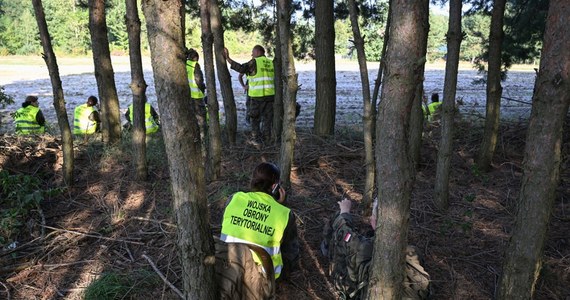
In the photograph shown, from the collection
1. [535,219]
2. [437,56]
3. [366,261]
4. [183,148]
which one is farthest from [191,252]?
[437,56]

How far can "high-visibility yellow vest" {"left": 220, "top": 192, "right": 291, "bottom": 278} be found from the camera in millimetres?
3473

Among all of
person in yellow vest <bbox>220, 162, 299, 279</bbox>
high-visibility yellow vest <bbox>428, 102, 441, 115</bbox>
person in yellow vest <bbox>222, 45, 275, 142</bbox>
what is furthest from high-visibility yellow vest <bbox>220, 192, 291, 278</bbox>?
high-visibility yellow vest <bbox>428, 102, 441, 115</bbox>

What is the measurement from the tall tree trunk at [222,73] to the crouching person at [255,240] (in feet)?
12.0

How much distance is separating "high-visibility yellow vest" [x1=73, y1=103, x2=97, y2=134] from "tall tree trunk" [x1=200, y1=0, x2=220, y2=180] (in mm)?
4039

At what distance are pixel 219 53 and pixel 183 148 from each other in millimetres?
4438

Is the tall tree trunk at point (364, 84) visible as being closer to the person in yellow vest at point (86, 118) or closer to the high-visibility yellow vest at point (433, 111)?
the high-visibility yellow vest at point (433, 111)

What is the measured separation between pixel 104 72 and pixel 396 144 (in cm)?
627

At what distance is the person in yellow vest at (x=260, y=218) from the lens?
3.47 m

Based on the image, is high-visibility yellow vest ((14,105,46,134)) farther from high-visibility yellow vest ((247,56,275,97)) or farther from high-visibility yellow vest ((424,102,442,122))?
high-visibility yellow vest ((424,102,442,122))

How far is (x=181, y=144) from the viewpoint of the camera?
8.97 feet

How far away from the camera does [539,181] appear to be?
3332 mm

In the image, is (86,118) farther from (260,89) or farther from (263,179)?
(263,179)

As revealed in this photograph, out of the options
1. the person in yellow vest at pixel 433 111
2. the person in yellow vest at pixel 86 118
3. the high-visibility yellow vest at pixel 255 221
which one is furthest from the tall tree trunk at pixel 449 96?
the person in yellow vest at pixel 86 118

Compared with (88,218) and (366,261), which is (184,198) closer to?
(366,261)
